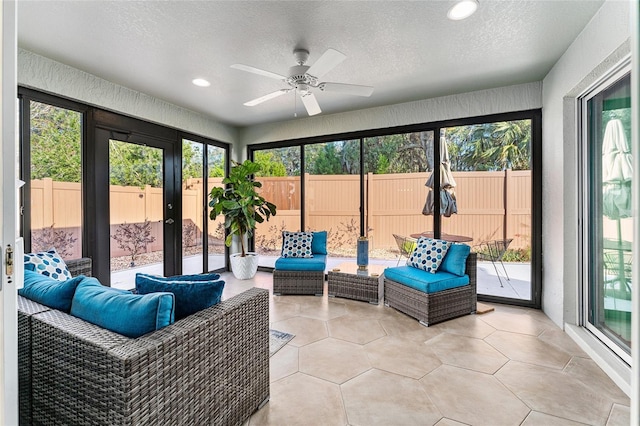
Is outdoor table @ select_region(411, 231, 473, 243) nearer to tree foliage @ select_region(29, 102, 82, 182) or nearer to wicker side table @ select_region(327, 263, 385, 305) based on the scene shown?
wicker side table @ select_region(327, 263, 385, 305)

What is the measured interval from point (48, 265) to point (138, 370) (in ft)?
6.78

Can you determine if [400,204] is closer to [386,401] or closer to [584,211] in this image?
[584,211]

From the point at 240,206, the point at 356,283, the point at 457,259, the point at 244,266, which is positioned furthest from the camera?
the point at 244,266

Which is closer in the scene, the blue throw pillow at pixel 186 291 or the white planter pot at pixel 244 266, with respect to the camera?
the blue throw pillow at pixel 186 291

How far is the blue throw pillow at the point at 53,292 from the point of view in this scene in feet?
5.01

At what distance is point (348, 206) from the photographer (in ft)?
15.9

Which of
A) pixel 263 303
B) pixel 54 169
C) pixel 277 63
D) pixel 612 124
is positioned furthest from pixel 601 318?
pixel 54 169

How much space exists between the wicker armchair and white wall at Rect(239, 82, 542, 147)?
1831 mm

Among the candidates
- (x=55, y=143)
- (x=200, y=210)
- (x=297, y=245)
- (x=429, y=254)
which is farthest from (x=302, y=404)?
(x=200, y=210)

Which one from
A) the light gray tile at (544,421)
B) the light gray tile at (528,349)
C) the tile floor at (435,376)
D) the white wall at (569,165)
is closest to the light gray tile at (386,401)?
the tile floor at (435,376)

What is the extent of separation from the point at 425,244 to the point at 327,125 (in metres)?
2.41

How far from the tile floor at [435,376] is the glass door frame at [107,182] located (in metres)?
2.21

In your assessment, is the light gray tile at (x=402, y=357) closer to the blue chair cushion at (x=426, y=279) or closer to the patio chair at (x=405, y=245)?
the blue chair cushion at (x=426, y=279)

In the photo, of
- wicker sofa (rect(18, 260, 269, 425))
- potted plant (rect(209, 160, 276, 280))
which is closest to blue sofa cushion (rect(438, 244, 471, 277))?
wicker sofa (rect(18, 260, 269, 425))
